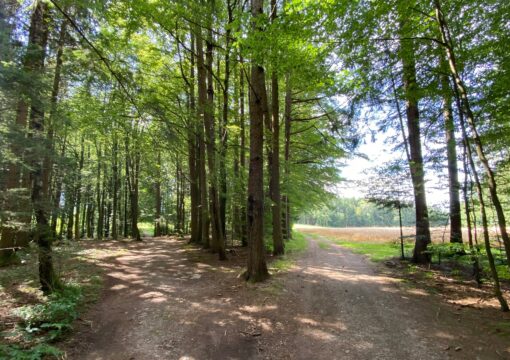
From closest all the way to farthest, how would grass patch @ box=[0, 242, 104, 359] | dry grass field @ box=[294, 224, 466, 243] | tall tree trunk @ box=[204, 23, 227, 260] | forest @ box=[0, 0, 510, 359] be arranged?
grass patch @ box=[0, 242, 104, 359]
forest @ box=[0, 0, 510, 359]
tall tree trunk @ box=[204, 23, 227, 260]
dry grass field @ box=[294, 224, 466, 243]

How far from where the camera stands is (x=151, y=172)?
728 inches

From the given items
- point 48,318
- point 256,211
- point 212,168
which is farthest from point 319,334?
point 212,168

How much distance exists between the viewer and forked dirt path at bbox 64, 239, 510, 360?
380 cm

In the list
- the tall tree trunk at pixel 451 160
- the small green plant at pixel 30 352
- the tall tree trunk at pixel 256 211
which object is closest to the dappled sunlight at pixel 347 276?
the tall tree trunk at pixel 256 211

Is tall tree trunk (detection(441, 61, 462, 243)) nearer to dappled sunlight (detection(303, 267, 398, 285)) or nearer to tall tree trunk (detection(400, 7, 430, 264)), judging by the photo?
tall tree trunk (detection(400, 7, 430, 264))

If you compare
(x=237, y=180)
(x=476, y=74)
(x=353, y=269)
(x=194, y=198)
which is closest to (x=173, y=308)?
(x=353, y=269)

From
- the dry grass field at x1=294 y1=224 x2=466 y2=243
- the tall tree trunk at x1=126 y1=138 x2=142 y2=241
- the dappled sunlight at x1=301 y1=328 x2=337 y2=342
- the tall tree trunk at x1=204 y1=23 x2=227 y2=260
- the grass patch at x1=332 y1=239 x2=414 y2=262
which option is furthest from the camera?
the tall tree trunk at x1=126 y1=138 x2=142 y2=241

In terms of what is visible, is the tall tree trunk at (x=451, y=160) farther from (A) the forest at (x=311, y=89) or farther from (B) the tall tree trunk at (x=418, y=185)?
(B) the tall tree trunk at (x=418, y=185)

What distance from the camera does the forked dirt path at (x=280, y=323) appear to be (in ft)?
12.5

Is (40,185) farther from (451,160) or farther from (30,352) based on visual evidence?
(451,160)

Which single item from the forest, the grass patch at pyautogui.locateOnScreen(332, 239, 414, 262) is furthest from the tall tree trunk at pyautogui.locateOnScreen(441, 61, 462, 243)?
the grass patch at pyautogui.locateOnScreen(332, 239, 414, 262)

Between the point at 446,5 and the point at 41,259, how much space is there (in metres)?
9.70

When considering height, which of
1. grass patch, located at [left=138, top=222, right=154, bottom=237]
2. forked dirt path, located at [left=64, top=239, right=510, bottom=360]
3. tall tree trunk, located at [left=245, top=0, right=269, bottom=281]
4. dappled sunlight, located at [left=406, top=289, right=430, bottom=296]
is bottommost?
grass patch, located at [left=138, top=222, right=154, bottom=237]

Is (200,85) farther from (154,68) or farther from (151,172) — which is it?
(151,172)
